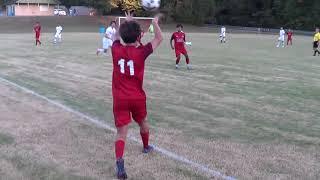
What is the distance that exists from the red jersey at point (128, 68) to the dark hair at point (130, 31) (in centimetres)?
18

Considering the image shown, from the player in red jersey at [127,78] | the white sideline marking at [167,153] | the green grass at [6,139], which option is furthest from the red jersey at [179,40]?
the player in red jersey at [127,78]

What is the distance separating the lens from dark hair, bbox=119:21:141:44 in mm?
6191

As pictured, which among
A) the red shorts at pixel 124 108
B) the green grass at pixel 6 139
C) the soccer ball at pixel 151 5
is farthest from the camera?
the green grass at pixel 6 139

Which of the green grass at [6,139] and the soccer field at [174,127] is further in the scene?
the green grass at [6,139]

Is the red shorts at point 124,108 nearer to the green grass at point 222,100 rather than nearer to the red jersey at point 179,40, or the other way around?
the green grass at point 222,100

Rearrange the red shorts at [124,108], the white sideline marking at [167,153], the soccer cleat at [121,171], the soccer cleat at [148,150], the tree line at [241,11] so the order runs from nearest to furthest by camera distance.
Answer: the soccer cleat at [121,171] → the red shorts at [124,108] → the white sideline marking at [167,153] → the soccer cleat at [148,150] → the tree line at [241,11]

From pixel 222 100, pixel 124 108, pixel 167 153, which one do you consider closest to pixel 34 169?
pixel 124 108

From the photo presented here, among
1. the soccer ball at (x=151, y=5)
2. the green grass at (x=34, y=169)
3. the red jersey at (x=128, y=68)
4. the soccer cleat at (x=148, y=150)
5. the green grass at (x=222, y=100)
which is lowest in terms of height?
the green grass at (x=34, y=169)

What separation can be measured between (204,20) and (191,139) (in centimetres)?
8485

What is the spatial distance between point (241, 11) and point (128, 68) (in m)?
93.0

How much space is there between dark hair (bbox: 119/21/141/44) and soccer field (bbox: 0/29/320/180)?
1.68m

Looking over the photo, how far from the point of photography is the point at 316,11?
85688 millimetres

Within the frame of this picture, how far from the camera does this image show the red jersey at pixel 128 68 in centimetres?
646

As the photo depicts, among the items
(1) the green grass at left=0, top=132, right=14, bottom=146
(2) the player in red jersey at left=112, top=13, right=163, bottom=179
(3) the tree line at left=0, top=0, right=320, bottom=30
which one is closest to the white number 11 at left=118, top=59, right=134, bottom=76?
(2) the player in red jersey at left=112, top=13, right=163, bottom=179
